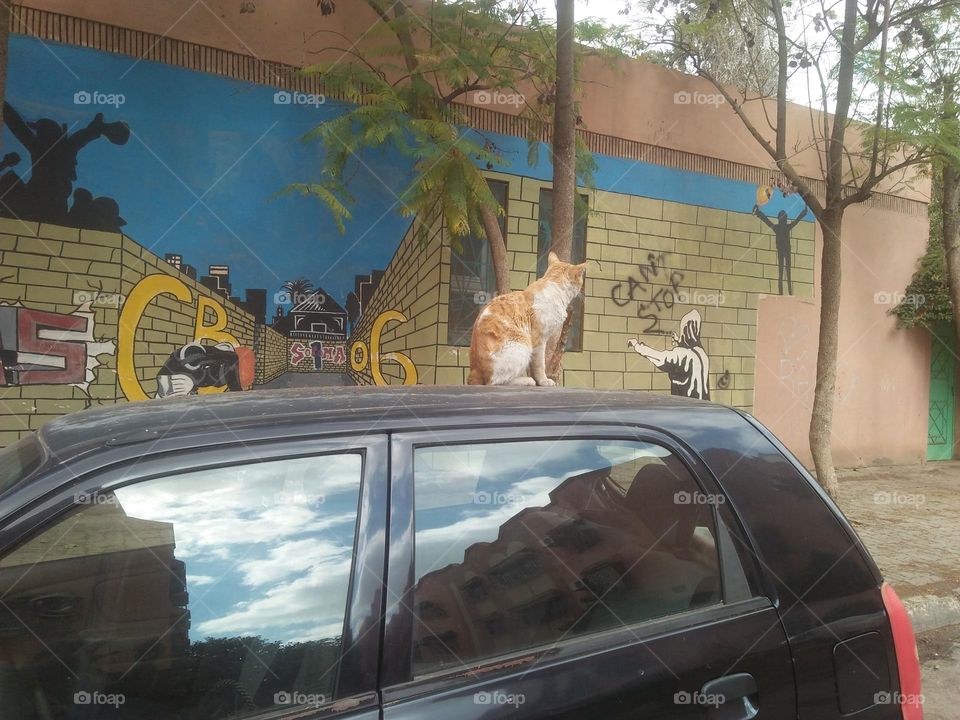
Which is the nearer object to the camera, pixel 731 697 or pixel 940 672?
pixel 731 697

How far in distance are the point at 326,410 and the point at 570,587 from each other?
716mm

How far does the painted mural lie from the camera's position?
5703mm

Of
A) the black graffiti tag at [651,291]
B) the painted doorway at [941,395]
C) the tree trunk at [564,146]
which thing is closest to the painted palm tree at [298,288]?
the tree trunk at [564,146]

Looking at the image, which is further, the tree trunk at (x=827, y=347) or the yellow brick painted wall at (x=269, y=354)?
the tree trunk at (x=827, y=347)

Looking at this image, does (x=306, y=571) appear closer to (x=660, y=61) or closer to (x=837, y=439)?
(x=660, y=61)

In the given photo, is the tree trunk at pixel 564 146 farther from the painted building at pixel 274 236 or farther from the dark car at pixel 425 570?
the dark car at pixel 425 570

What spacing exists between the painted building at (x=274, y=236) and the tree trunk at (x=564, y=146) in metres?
1.50

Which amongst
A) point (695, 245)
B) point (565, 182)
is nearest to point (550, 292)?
point (565, 182)

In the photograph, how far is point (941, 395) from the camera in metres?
11.7

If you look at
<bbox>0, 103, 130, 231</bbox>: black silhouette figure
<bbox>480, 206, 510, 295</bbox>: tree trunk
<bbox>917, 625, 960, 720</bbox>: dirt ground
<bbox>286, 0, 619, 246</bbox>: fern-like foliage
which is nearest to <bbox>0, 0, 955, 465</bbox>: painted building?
<bbox>0, 103, 130, 231</bbox>: black silhouette figure

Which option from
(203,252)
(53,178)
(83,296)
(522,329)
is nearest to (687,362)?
(522,329)

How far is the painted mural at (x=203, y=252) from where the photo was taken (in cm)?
570

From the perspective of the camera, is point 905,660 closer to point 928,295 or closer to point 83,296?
point 83,296

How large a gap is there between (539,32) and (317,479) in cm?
567
